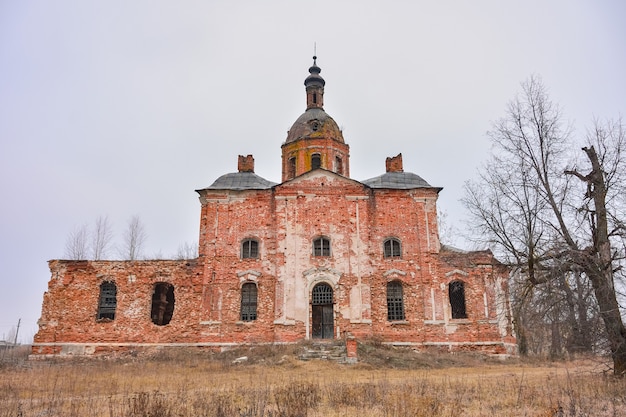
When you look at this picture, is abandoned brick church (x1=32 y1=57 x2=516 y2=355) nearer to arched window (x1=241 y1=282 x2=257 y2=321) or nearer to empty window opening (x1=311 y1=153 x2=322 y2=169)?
arched window (x1=241 y1=282 x2=257 y2=321)

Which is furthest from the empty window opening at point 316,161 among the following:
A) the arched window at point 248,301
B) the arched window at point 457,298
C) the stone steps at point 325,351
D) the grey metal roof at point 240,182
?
the stone steps at point 325,351

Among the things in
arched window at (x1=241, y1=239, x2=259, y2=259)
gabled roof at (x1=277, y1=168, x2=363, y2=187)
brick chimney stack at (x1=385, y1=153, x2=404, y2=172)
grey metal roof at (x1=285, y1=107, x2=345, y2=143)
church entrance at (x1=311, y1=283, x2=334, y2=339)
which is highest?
grey metal roof at (x1=285, y1=107, x2=345, y2=143)

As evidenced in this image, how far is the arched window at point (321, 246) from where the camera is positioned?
79.3 feet

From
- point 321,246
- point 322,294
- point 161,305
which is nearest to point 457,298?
point 322,294

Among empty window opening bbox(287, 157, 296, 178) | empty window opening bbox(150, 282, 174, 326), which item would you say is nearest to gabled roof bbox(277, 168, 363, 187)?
empty window opening bbox(287, 157, 296, 178)

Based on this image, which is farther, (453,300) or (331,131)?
(331,131)

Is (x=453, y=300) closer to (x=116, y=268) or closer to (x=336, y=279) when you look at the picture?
(x=336, y=279)

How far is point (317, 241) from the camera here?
24.4 metres

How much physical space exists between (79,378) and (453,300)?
16.5 metres

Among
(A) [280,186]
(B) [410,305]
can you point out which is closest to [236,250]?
(A) [280,186]

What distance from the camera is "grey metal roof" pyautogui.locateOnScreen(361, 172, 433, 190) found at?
84.4 ft

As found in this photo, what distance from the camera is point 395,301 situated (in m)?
23.5

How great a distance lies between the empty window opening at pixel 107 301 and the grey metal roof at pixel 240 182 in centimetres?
676

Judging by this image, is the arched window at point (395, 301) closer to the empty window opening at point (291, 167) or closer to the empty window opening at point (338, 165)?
the empty window opening at point (338, 165)
